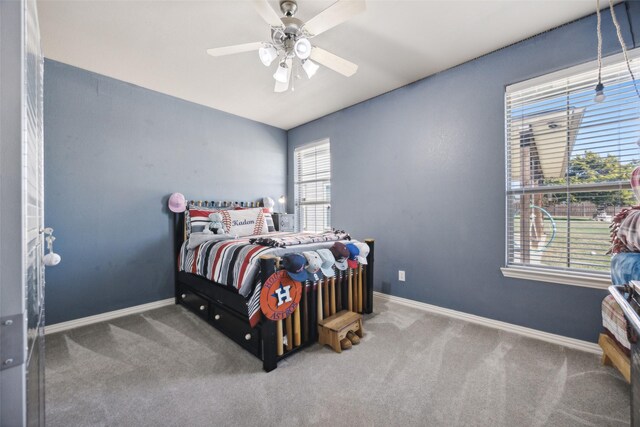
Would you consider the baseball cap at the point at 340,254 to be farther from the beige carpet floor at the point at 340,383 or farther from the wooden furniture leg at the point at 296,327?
the beige carpet floor at the point at 340,383

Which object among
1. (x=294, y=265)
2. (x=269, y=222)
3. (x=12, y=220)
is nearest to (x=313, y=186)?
(x=269, y=222)

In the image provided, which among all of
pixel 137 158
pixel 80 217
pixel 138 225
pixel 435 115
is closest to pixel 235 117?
pixel 137 158

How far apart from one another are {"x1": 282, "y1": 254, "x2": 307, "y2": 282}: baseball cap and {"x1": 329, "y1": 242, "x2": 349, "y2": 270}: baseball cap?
41 centimetres

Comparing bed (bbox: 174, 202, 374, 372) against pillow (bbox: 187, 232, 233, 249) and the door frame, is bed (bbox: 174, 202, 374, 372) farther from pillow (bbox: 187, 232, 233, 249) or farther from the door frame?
the door frame

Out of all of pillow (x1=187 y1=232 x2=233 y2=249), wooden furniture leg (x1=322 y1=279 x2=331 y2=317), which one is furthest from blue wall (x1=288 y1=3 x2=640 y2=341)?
pillow (x1=187 y1=232 x2=233 y2=249)

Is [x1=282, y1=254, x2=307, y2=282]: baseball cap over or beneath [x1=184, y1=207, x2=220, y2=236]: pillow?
beneath

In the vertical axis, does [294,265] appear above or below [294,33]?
below

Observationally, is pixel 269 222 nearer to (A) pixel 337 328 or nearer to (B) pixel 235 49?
(A) pixel 337 328

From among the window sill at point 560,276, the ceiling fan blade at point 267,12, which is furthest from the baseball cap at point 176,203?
the window sill at point 560,276

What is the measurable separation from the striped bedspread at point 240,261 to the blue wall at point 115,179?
2.12 feet

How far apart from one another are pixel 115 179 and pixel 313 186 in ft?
8.38

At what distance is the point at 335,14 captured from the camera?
61.6 inches

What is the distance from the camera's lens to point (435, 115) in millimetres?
2768

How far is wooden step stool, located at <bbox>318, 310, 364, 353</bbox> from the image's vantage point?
1985 mm
